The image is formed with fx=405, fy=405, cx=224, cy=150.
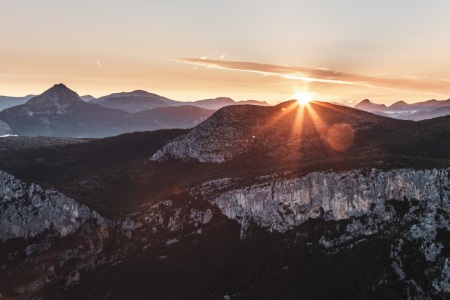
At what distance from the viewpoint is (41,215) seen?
143500 mm

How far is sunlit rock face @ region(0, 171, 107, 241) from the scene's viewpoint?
461 ft

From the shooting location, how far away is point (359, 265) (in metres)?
94.9

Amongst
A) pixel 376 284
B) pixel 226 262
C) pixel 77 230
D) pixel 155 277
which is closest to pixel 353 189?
pixel 376 284

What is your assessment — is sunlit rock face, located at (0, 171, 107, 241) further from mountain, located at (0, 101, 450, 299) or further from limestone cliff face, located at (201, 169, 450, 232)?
limestone cliff face, located at (201, 169, 450, 232)

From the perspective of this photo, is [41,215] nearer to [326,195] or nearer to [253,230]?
[253,230]

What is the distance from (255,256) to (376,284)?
32864 mm

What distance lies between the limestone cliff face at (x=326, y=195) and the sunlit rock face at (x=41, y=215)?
48.3 metres

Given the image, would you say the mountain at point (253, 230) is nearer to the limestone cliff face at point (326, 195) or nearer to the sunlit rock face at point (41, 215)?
the limestone cliff face at point (326, 195)

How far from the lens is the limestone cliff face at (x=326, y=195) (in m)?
102

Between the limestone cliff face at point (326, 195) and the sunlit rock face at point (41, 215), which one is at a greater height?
the limestone cliff face at point (326, 195)

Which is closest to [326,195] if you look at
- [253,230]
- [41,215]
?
[253,230]

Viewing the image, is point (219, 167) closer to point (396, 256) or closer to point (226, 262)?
point (226, 262)

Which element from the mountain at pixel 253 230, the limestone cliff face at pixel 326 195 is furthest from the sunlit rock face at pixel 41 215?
the limestone cliff face at pixel 326 195

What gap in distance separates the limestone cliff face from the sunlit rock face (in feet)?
159
